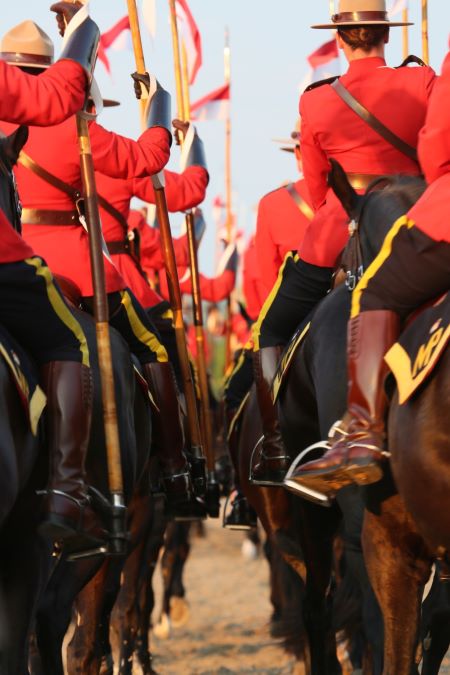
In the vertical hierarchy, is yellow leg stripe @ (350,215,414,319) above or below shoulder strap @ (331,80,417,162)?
below

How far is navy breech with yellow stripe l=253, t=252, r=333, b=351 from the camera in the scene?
8.90m

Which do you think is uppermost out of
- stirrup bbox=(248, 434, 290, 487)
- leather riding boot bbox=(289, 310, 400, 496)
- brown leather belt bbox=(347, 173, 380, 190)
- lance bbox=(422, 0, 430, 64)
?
lance bbox=(422, 0, 430, 64)

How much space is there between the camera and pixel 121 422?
848cm

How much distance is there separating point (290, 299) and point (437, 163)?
2447mm

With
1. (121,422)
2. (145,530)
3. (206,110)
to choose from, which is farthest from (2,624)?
(206,110)

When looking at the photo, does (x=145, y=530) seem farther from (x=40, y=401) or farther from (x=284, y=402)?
(x=40, y=401)

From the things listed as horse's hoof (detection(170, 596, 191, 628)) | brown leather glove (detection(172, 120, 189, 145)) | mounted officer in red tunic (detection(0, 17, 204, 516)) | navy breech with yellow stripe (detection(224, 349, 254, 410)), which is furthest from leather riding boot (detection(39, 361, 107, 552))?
horse's hoof (detection(170, 596, 191, 628))

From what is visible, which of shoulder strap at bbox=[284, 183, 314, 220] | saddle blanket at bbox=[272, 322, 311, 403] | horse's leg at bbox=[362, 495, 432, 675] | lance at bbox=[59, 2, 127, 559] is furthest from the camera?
shoulder strap at bbox=[284, 183, 314, 220]

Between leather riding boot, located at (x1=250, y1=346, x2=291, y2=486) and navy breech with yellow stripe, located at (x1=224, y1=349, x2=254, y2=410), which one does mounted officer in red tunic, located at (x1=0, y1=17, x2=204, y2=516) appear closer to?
leather riding boot, located at (x1=250, y1=346, x2=291, y2=486)

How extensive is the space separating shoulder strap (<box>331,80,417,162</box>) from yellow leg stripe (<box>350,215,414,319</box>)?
1573 millimetres

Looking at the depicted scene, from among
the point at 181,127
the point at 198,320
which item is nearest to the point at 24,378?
the point at 181,127

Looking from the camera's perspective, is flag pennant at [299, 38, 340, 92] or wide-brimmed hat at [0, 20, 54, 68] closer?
wide-brimmed hat at [0, 20, 54, 68]

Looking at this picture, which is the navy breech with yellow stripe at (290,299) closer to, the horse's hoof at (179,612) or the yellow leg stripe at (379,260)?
the yellow leg stripe at (379,260)

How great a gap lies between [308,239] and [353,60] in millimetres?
898
